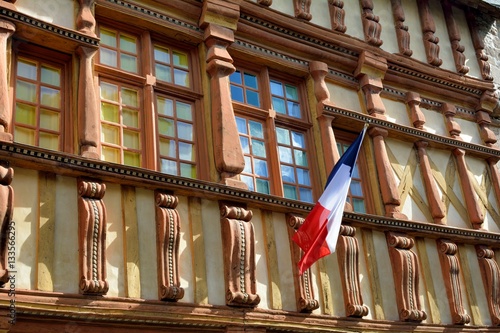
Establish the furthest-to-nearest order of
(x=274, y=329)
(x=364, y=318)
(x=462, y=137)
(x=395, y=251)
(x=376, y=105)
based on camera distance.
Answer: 1. (x=462, y=137)
2. (x=376, y=105)
3. (x=395, y=251)
4. (x=364, y=318)
5. (x=274, y=329)

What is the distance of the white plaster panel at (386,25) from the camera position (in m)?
9.52

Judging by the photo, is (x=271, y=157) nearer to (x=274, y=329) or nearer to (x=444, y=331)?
(x=274, y=329)

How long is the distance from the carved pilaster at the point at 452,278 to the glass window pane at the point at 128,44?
382 centimetres

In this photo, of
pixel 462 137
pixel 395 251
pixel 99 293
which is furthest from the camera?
pixel 462 137

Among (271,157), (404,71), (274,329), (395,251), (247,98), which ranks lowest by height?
(274,329)

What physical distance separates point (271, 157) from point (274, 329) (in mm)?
1845

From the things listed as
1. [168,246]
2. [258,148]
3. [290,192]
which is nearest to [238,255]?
[168,246]

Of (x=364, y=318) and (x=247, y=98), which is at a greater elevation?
(x=247, y=98)

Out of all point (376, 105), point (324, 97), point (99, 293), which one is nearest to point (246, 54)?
point (324, 97)

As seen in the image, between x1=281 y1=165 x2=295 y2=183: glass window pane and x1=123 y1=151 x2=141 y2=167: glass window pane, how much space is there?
1.62m

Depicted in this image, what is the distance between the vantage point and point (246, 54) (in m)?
7.97

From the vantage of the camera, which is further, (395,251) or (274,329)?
(395,251)

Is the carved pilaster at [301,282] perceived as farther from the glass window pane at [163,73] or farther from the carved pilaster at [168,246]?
the glass window pane at [163,73]

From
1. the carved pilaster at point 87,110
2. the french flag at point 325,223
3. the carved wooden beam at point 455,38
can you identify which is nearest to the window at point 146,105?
the carved pilaster at point 87,110
